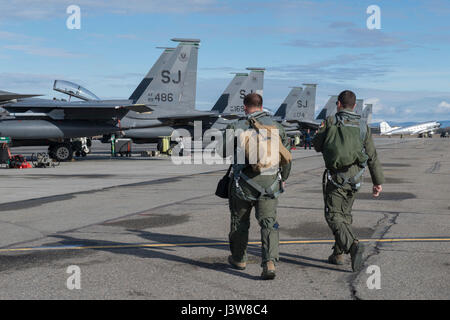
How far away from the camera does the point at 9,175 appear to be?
64.2 ft

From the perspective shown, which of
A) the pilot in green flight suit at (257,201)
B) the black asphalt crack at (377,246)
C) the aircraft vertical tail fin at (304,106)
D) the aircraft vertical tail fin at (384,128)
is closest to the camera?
the black asphalt crack at (377,246)

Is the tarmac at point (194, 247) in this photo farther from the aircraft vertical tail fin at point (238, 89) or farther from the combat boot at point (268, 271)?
the aircraft vertical tail fin at point (238, 89)

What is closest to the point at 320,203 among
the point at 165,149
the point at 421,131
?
the point at 165,149

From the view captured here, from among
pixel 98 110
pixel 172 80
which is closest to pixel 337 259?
pixel 98 110

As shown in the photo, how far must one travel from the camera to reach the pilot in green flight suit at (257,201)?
580 cm

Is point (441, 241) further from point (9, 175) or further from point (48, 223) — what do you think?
point (9, 175)

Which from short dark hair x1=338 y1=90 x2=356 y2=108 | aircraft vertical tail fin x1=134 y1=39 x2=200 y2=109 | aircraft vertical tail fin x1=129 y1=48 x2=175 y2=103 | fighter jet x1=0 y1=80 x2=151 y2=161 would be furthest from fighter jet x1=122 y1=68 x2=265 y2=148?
short dark hair x1=338 y1=90 x2=356 y2=108

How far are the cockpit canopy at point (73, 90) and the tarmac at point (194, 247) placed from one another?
1679cm

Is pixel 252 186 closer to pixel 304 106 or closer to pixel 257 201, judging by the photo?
pixel 257 201

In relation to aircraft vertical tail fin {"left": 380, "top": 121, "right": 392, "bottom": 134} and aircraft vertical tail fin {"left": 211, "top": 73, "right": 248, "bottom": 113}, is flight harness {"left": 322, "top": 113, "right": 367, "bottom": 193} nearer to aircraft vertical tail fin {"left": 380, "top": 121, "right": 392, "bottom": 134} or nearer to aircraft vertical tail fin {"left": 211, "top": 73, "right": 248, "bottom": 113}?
aircraft vertical tail fin {"left": 211, "top": 73, "right": 248, "bottom": 113}

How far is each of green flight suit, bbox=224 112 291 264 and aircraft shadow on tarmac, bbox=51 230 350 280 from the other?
32 centimetres

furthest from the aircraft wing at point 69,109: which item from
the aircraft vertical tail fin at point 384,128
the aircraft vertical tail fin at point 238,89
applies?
the aircraft vertical tail fin at point 384,128

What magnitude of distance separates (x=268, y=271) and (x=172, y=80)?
2697 centimetres
